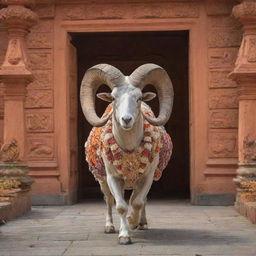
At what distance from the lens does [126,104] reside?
775 centimetres

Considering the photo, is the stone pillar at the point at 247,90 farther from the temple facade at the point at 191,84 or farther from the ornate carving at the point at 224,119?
the ornate carving at the point at 224,119

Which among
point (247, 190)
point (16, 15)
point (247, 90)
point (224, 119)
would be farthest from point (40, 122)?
point (247, 190)

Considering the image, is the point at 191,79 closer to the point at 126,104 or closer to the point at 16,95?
the point at 16,95

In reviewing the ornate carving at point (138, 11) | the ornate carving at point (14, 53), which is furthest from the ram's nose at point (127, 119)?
the ornate carving at point (138, 11)

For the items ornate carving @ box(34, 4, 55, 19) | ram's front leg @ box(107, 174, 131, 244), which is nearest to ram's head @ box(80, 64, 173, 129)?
ram's front leg @ box(107, 174, 131, 244)

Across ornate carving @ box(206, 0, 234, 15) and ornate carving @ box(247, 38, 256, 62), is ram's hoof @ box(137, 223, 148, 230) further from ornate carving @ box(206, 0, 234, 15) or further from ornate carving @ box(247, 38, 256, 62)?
ornate carving @ box(206, 0, 234, 15)

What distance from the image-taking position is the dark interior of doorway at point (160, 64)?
18172 millimetres

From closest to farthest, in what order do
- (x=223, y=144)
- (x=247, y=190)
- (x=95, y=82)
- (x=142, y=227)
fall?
(x=95, y=82) → (x=142, y=227) → (x=247, y=190) → (x=223, y=144)

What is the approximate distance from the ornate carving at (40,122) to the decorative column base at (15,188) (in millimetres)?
1894

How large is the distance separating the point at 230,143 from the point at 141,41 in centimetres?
564

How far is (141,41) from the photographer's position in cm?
1841

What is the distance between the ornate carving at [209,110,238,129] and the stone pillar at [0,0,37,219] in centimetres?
379

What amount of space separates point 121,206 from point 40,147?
5977 millimetres

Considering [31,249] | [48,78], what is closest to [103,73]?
[31,249]
